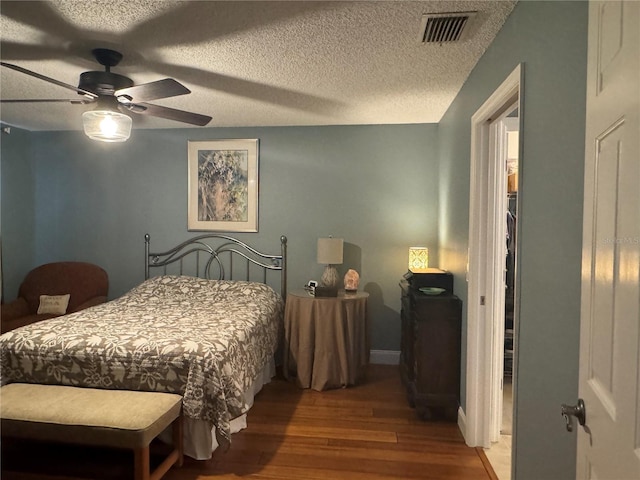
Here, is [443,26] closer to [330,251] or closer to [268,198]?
[330,251]

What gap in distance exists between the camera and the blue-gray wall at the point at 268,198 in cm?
389

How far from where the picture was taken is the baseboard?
3941mm

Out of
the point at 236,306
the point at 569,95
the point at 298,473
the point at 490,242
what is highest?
the point at 569,95

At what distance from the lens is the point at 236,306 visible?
3.29 meters

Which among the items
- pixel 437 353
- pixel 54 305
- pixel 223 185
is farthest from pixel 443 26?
pixel 54 305

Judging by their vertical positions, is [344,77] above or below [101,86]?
above

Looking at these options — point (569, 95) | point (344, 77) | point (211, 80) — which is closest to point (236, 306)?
point (211, 80)

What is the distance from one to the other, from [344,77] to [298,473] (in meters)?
2.48

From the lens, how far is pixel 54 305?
3.78 metres

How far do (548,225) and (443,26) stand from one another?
118cm

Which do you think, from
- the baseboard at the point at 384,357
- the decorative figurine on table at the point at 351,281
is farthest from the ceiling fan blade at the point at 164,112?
the baseboard at the point at 384,357

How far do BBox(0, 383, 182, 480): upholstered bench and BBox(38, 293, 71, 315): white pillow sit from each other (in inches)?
74.0

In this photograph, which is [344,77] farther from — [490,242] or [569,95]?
[569,95]

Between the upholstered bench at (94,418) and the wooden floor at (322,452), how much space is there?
32 centimetres
